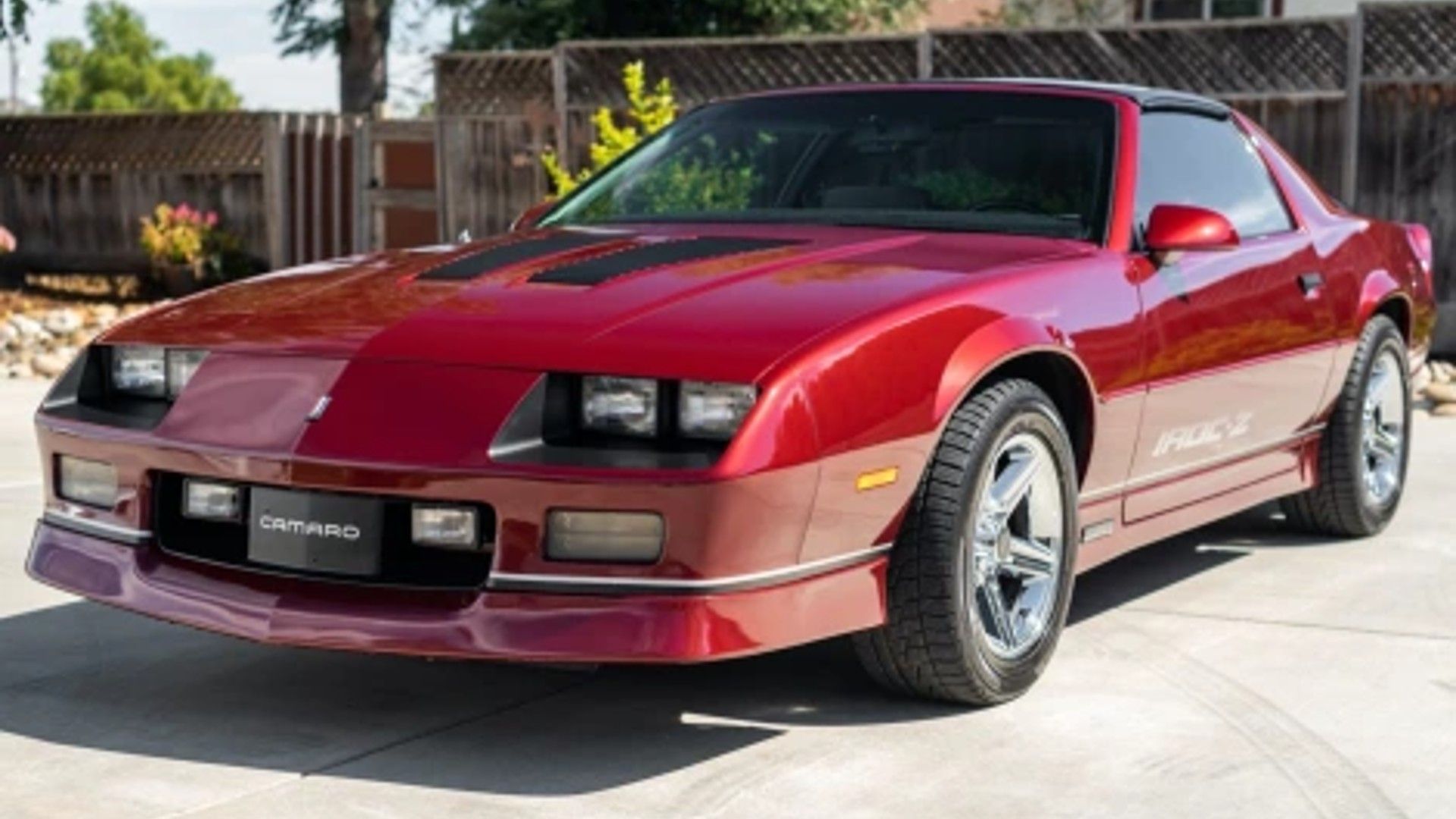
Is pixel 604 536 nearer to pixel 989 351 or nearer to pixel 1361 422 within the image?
pixel 989 351

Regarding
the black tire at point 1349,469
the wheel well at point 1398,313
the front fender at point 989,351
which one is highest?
the front fender at point 989,351

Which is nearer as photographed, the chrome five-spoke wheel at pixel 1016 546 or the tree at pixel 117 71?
the chrome five-spoke wheel at pixel 1016 546

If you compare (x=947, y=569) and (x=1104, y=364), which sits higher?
(x=1104, y=364)

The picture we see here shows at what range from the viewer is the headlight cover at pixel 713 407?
15.2ft

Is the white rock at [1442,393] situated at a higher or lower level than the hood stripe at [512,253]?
lower

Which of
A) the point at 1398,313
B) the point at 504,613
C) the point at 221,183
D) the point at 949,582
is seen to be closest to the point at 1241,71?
the point at 1398,313

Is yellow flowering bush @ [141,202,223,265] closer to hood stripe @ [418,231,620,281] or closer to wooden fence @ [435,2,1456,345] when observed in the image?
wooden fence @ [435,2,1456,345]

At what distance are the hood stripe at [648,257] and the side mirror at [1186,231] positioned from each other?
93 cm

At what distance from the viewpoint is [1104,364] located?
5684 mm

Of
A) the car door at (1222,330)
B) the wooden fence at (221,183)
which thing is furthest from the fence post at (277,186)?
the car door at (1222,330)

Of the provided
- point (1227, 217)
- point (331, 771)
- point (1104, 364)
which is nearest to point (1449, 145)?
point (1227, 217)

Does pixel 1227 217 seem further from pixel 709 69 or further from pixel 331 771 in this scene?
pixel 709 69

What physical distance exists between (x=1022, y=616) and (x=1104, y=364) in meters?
0.66

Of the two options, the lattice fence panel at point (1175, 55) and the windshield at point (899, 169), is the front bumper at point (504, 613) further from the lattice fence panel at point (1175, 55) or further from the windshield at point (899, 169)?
the lattice fence panel at point (1175, 55)
